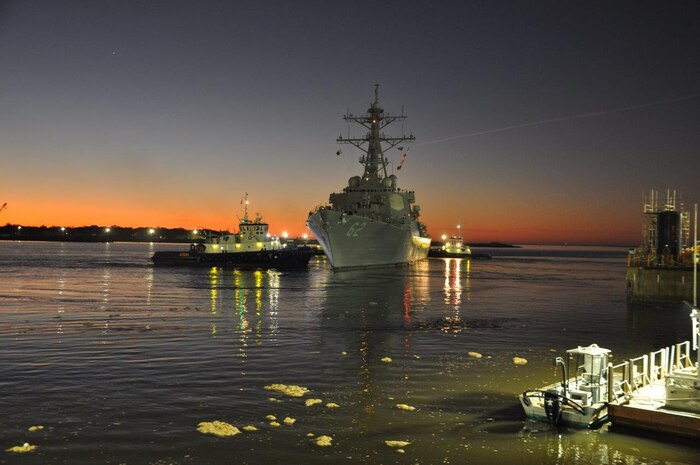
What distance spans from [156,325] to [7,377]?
1106 cm

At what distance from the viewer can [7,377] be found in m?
16.3

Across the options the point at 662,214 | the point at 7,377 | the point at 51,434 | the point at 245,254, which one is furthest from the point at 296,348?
the point at 245,254

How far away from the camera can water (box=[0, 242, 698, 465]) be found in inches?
447

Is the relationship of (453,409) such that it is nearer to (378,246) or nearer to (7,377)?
(7,377)

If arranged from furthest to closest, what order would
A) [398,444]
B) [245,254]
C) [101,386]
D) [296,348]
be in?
[245,254] < [296,348] < [101,386] < [398,444]

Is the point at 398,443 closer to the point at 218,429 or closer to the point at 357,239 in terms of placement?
the point at 218,429

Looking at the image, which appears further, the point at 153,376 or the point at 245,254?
the point at 245,254

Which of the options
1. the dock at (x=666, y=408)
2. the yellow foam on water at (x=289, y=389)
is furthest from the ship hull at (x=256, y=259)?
the dock at (x=666, y=408)

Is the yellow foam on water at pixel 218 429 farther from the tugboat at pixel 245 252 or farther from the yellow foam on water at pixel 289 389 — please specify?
the tugboat at pixel 245 252

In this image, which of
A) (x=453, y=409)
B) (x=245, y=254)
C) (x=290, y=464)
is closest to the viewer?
(x=290, y=464)

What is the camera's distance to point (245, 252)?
282 ft

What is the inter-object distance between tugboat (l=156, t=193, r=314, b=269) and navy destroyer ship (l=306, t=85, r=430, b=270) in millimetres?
8832

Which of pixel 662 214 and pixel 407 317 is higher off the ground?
pixel 662 214

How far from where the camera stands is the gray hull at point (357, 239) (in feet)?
221
